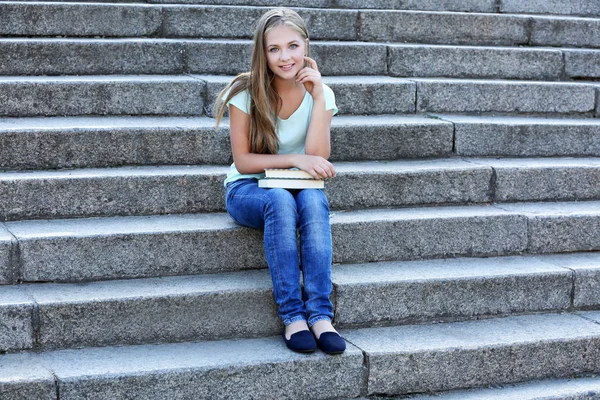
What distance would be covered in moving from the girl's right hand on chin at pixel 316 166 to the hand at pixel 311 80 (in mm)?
318

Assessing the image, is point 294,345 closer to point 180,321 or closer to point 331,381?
point 331,381

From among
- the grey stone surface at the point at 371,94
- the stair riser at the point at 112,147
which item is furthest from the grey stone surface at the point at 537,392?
the grey stone surface at the point at 371,94

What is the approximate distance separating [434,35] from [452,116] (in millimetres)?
946

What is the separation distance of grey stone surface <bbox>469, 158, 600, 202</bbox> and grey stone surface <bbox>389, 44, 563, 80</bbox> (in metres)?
0.96

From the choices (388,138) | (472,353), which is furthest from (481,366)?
(388,138)

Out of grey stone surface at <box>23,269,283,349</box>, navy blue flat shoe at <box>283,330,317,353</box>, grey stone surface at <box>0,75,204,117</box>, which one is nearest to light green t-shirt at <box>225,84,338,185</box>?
grey stone surface at <box>23,269,283,349</box>

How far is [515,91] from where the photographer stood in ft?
18.2

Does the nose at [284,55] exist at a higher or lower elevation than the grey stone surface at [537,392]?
A: higher

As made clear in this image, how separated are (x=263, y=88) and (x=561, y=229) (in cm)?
175

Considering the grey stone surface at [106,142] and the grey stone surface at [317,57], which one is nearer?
the grey stone surface at [106,142]

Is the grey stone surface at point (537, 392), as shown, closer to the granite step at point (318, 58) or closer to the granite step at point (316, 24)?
the granite step at point (318, 58)

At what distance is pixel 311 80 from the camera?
4035 mm

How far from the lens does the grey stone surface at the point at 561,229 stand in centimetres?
458

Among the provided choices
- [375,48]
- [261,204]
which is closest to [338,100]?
[375,48]
